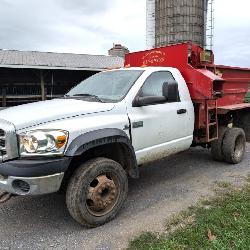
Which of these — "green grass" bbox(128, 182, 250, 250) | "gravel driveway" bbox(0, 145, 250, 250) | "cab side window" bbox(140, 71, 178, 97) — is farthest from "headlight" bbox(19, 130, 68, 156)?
"cab side window" bbox(140, 71, 178, 97)

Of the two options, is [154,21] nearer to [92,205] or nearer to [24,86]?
[24,86]

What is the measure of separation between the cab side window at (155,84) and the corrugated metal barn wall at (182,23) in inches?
818

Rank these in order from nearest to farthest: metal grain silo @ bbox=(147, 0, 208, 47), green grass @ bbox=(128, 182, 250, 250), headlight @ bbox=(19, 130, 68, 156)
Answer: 1. green grass @ bbox=(128, 182, 250, 250)
2. headlight @ bbox=(19, 130, 68, 156)
3. metal grain silo @ bbox=(147, 0, 208, 47)

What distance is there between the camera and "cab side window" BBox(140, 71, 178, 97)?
4.99m

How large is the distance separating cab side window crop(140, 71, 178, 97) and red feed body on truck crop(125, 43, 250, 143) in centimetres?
68

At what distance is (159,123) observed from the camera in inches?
199

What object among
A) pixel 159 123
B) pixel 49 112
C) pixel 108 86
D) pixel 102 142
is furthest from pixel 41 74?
pixel 102 142

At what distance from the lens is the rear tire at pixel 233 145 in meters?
6.72

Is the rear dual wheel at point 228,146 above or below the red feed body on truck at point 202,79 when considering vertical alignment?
below

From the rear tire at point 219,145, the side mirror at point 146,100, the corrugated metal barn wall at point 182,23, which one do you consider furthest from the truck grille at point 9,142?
the corrugated metal barn wall at point 182,23

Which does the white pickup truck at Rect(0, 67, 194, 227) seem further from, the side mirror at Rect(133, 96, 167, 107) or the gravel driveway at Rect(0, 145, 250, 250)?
the gravel driveway at Rect(0, 145, 250, 250)

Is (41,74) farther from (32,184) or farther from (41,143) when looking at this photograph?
(32,184)

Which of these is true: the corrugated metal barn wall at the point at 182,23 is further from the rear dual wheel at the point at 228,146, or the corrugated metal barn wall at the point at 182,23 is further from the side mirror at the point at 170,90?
the side mirror at the point at 170,90

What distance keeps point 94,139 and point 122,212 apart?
119 cm
